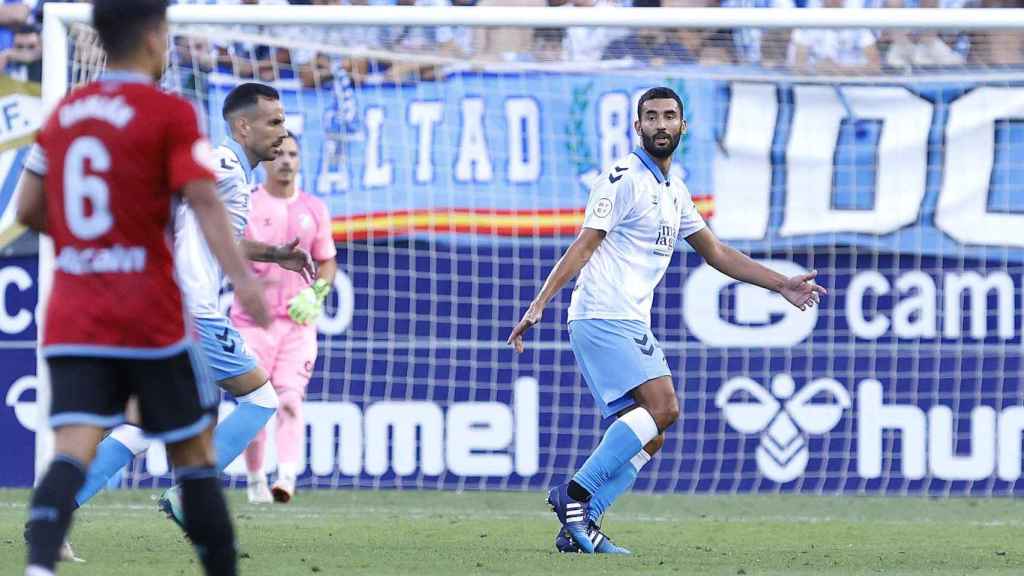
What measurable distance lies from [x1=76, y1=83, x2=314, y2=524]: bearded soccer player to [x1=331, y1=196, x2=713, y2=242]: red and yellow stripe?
4.02 metres

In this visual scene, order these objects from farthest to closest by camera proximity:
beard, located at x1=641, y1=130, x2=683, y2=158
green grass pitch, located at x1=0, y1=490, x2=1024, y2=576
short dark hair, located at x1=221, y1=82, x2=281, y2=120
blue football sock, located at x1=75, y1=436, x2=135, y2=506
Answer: beard, located at x1=641, y1=130, x2=683, y2=158
short dark hair, located at x1=221, y1=82, x2=281, y2=120
blue football sock, located at x1=75, y1=436, x2=135, y2=506
green grass pitch, located at x1=0, y1=490, x2=1024, y2=576

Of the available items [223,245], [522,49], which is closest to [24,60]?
[522,49]

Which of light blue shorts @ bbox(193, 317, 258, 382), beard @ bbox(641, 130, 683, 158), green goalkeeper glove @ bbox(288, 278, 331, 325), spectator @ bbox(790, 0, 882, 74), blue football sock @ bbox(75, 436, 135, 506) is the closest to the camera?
blue football sock @ bbox(75, 436, 135, 506)

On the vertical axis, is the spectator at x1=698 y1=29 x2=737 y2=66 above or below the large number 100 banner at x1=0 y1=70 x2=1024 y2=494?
above

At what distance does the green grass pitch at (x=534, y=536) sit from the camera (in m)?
6.69

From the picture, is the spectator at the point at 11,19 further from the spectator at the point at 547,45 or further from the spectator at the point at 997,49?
the spectator at the point at 997,49

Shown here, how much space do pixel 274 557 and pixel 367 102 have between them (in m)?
5.04

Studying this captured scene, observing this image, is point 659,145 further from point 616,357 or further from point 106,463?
point 106,463

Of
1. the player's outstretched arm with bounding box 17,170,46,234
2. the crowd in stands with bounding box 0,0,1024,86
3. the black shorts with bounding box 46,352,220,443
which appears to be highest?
the crowd in stands with bounding box 0,0,1024,86

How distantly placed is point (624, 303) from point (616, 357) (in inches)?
9.1

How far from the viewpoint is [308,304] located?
925 cm

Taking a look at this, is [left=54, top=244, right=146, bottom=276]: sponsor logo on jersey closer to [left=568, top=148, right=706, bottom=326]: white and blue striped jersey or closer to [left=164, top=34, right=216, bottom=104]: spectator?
[left=568, top=148, right=706, bottom=326]: white and blue striped jersey

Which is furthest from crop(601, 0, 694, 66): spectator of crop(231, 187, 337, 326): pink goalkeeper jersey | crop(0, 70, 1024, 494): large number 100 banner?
crop(231, 187, 337, 326): pink goalkeeper jersey

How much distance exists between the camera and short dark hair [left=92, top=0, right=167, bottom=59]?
14.6ft
